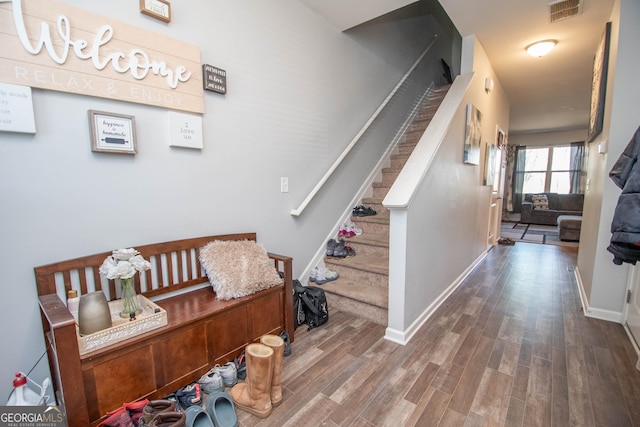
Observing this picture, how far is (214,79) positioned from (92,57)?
619mm

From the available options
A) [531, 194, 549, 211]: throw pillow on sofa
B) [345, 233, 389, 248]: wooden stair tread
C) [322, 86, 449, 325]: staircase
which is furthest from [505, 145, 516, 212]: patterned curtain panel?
[345, 233, 389, 248]: wooden stair tread

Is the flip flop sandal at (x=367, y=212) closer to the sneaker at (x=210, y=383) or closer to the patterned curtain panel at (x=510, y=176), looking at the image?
the sneaker at (x=210, y=383)

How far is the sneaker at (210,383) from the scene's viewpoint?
1.49 m

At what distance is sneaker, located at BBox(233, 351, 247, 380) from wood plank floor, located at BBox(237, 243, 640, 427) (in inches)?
Result: 9.4

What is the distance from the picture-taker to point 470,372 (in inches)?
66.8

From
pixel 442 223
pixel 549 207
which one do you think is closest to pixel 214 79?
pixel 442 223

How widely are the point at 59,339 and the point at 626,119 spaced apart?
366 cm

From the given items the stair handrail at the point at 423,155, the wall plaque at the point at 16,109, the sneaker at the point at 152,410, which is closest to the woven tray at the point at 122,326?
the sneaker at the point at 152,410

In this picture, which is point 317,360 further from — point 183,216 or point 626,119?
point 626,119

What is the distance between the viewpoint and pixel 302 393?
1527 millimetres

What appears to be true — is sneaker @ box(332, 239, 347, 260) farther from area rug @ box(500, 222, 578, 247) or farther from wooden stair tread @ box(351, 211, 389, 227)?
area rug @ box(500, 222, 578, 247)

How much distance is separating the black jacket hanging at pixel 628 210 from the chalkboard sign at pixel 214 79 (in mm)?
2137

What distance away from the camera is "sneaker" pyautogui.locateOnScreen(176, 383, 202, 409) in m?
1.39

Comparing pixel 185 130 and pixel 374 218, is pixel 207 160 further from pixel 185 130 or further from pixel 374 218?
pixel 374 218
